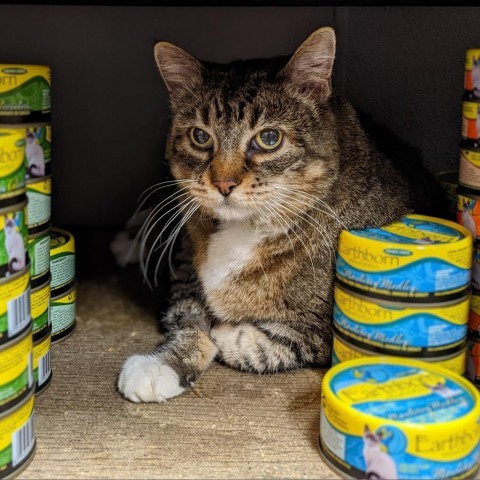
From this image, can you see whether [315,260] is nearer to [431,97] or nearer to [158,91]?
[431,97]

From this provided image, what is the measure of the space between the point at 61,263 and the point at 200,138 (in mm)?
484

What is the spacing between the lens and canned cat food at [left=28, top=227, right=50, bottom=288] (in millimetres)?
1687

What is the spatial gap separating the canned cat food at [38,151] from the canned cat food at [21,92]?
3 centimetres

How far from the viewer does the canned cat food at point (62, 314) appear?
1994 millimetres

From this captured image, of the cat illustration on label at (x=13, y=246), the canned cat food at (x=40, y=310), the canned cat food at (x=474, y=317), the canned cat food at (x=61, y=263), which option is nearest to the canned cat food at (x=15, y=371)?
the cat illustration on label at (x=13, y=246)

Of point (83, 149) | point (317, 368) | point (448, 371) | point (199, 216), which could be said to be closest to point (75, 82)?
point (83, 149)

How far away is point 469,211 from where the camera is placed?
1.70 metres

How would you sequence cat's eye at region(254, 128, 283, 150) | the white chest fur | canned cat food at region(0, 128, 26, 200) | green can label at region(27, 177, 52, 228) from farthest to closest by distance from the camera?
the white chest fur → cat's eye at region(254, 128, 283, 150) → green can label at region(27, 177, 52, 228) → canned cat food at region(0, 128, 26, 200)

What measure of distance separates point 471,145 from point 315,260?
45 centimetres

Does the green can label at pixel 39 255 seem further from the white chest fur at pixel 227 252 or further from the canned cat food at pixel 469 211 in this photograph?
the canned cat food at pixel 469 211

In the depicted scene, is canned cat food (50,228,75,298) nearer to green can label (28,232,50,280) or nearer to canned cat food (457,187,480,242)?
green can label (28,232,50,280)

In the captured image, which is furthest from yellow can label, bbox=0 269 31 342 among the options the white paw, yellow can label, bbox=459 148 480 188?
yellow can label, bbox=459 148 480 188

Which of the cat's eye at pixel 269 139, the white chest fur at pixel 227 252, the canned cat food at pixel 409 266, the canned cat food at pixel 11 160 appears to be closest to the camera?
the canned cat food at pixel 11 160

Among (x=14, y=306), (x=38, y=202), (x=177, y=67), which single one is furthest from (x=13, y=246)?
(x=177, y=67)
